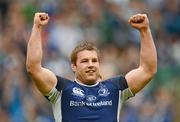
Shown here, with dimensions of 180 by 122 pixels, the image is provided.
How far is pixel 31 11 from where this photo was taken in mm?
16438

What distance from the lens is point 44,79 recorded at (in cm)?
892

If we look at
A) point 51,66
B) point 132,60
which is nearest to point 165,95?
point 132,60

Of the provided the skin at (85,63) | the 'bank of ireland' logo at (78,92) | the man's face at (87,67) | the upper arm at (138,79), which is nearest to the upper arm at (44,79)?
the skin at (85,63)

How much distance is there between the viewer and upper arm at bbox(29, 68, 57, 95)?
8898 mm

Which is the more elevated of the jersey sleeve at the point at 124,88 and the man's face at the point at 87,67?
the man's face at the point at 87,67

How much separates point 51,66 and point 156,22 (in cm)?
267

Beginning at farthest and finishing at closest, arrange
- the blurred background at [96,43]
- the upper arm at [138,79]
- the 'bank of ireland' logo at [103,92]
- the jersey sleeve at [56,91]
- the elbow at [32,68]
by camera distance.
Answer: the blurred background at [96,43]
the upper arm at [138,79]
the 'bank of ireland' logo at [103,92]
the jersey sleeve at [56,91]
the elbow at [32,68]

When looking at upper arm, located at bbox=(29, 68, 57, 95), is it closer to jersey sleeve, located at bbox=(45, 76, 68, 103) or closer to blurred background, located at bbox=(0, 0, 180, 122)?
jersey sleeve, located at bbox=(45, 76, 68, 103)

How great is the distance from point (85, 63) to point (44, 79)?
498 millimetres

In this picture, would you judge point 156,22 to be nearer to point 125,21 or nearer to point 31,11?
point 125,21

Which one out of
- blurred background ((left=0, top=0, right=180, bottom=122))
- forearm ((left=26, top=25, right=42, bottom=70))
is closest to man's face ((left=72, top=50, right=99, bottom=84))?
forearm ((left=26, top=25, right=42, bottom=70))

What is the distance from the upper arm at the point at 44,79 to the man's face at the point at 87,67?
322 millimetres

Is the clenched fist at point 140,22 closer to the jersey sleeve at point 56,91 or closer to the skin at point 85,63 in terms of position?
the skin at point 85,63

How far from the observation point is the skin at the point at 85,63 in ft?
29.2
